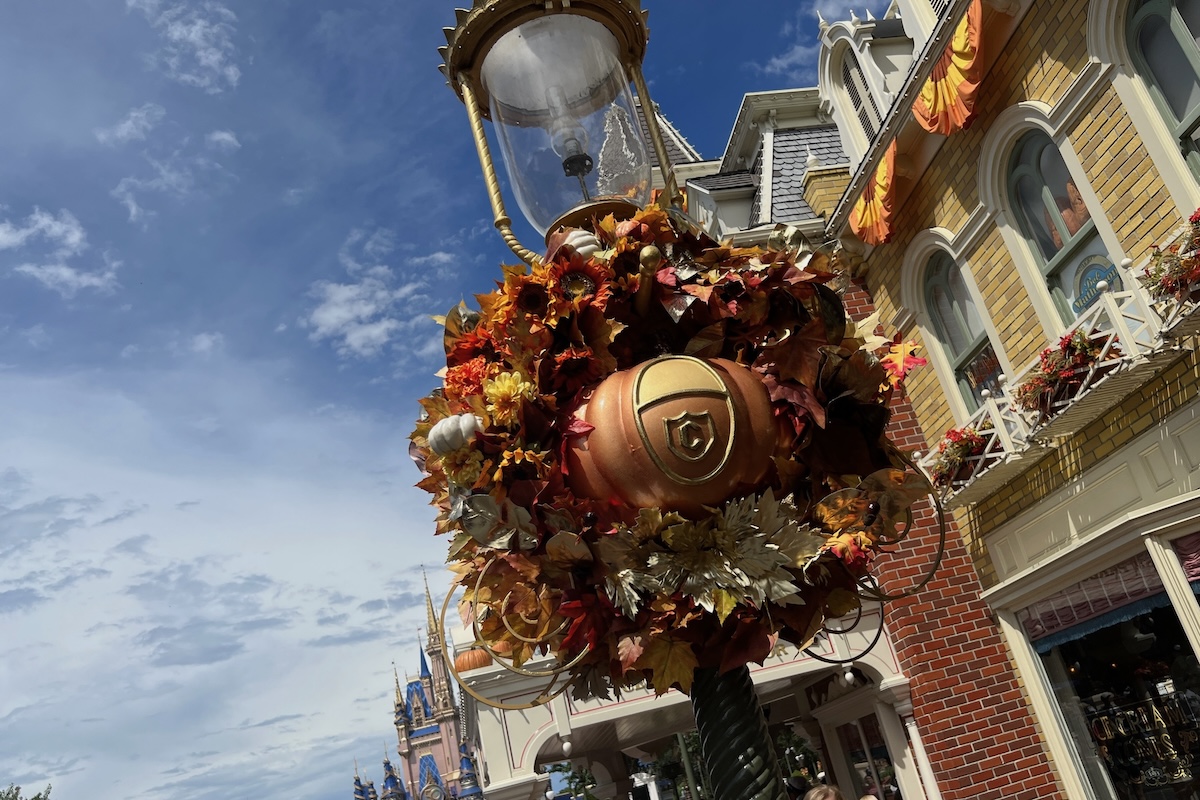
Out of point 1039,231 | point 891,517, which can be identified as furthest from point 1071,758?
point 891,517

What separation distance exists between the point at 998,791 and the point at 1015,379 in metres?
4.04

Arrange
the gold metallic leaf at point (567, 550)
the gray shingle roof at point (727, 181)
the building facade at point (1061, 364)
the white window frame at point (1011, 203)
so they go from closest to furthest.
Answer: the gold metallic leaf at point (567, 550) < the building facade at point (1061, 364) < the white window frame at point (1011, 203) < the gray shingle roof at point (727, 181)

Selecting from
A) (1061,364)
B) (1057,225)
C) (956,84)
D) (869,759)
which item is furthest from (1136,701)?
(956,84)

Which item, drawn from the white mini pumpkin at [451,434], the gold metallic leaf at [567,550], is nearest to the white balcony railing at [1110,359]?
the gold metallic leaf at [567,550]

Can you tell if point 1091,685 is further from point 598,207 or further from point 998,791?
point 598,207

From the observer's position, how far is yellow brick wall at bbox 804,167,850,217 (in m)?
10.6

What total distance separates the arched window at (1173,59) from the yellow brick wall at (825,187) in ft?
14.4

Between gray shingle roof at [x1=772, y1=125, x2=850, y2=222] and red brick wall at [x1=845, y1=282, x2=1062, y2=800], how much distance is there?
4080 mm

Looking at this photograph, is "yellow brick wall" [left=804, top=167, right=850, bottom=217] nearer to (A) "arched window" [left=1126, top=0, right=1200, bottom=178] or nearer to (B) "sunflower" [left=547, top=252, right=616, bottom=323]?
(A) "arched window" [left=1126, top=0, right=1200, bottom=178]

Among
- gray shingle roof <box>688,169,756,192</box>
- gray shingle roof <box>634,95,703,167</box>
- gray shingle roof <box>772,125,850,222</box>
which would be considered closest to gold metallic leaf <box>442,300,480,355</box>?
gray shingle roof <box>772,125,850,222</box>

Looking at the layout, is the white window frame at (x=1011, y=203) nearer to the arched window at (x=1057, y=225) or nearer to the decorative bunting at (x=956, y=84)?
the arched window at (x=1057, y=225)

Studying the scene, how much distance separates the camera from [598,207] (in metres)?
2.68

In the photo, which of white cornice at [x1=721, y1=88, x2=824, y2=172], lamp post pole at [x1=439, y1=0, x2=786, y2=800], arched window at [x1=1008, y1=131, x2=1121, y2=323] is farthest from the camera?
white cornice at [x1=721, y1=88, x2=824, y2=172]

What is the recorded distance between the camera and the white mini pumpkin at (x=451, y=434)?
205 centimetres
